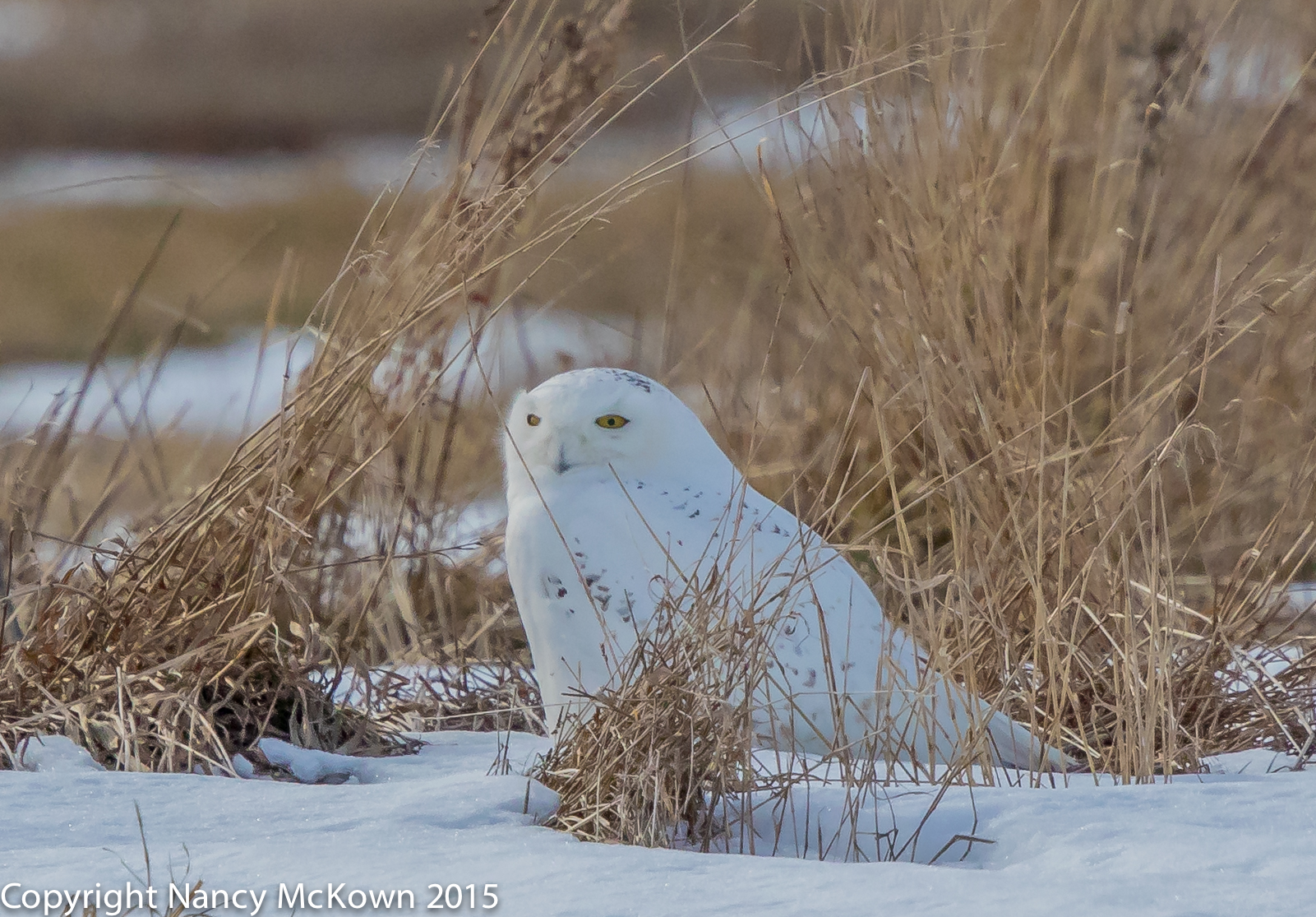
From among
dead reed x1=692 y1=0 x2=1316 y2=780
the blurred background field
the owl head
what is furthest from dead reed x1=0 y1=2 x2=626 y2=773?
dead reed x1=692 y1=0 x2=1316 y2=780

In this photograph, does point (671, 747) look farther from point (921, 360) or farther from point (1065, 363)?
point (1065, 363)

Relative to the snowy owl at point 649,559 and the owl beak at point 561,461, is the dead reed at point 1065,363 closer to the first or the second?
the snowy owl at point 649,559


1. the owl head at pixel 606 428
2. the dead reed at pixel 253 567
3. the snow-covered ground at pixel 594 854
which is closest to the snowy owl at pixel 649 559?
the owl head at pixel 606 428

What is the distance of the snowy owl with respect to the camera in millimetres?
1844

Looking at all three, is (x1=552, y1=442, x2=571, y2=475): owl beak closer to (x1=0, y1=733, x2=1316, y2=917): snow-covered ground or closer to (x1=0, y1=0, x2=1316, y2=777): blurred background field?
(x1=0, y1=0, x2=1316, y2=777): blurred background field

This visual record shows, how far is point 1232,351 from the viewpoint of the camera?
10.2 ft

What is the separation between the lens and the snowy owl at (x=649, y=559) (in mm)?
1844

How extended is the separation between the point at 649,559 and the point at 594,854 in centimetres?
64

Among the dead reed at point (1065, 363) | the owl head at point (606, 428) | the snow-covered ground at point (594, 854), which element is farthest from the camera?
the owl head at point (606, 428)

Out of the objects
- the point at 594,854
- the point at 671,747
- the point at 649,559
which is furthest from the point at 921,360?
the point at 594,854

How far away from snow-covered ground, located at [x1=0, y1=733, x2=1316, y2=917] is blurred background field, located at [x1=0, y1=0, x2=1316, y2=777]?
21cm

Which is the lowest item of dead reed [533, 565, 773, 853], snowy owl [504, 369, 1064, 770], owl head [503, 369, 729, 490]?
dead reed [533, 565, 773, 853]

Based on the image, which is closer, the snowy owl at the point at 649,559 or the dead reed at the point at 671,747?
the dead reed at the point at 671,747

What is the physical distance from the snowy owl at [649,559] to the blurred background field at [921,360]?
82mm
